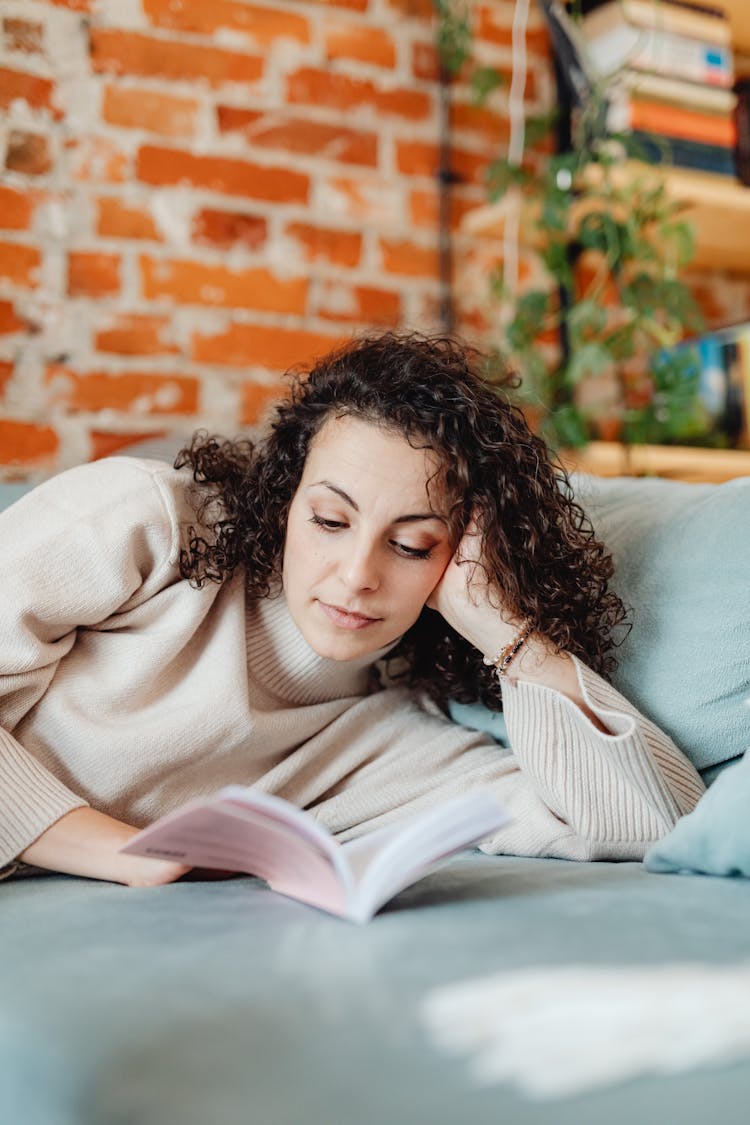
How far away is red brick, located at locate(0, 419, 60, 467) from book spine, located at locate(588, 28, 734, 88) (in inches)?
47.9

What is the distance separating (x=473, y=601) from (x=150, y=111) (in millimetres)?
1115

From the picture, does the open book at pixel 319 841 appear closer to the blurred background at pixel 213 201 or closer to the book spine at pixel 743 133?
the blurred background at pixel 213 201

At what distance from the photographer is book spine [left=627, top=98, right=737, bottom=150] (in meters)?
2.10

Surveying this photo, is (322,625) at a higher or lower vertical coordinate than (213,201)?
lower

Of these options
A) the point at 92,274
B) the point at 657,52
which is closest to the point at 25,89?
the point at 92,274

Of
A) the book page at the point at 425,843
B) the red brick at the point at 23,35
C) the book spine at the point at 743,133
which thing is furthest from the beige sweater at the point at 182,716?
the book spine at the point at 743,133

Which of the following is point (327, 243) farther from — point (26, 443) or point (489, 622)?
point (489, 622)

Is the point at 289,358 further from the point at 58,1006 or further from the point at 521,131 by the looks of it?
the point at 58,1006

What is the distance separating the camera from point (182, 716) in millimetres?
1203

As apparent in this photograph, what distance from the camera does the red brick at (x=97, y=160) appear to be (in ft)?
6.04

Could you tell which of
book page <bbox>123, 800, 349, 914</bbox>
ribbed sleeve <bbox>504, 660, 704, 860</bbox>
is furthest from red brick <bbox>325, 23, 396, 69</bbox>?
book page <bbox>123, 800, 349, 914</bbox>

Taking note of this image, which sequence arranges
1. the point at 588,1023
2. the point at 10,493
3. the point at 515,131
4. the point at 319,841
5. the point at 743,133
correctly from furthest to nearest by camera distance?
1. the point at 743,133
2. the point at 515,131
3. the point at 10,493
4. the point at 319,841
5. the point at 588,1023

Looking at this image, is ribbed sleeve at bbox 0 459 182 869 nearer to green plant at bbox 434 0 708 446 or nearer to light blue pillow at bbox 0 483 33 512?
light blue pillow at bbox 0 483 33 512

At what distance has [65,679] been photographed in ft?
3.92
